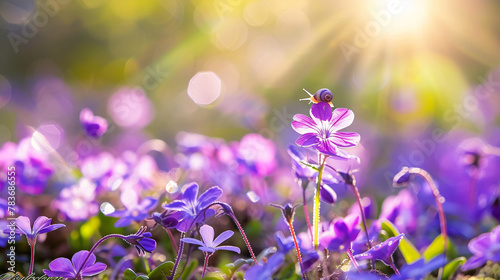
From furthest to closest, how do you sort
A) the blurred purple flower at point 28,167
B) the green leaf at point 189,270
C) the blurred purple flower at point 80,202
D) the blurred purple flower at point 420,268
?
the blurred purple flower at point 28,167 → the blurred purple flower at point 80,202 → the green leaf at point 189,270 → the blurred purple flower at point 420,268

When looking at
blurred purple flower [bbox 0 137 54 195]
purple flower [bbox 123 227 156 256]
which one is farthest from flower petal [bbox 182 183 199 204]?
blurred purple flower [bbox 0 137 54 195]

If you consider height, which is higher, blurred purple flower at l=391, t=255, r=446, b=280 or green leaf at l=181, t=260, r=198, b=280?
blurred purple flower at l=391, t=255, r=446, b=280

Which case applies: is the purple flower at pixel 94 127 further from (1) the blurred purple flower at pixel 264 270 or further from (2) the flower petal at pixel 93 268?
(1) the blurred purple flower at pixel 264 270

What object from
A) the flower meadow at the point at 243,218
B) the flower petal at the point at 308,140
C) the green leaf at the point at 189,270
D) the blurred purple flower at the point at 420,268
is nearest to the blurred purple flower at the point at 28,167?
the flower meadow at the point at 243,218

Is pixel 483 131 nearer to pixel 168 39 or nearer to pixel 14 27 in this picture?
pixel 168 39

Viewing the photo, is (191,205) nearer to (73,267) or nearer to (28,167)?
(73,267)

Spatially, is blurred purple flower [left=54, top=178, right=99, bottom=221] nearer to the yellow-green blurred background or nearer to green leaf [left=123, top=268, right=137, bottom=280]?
green leaf [left=123, top=268, right=137, bottom=280]
